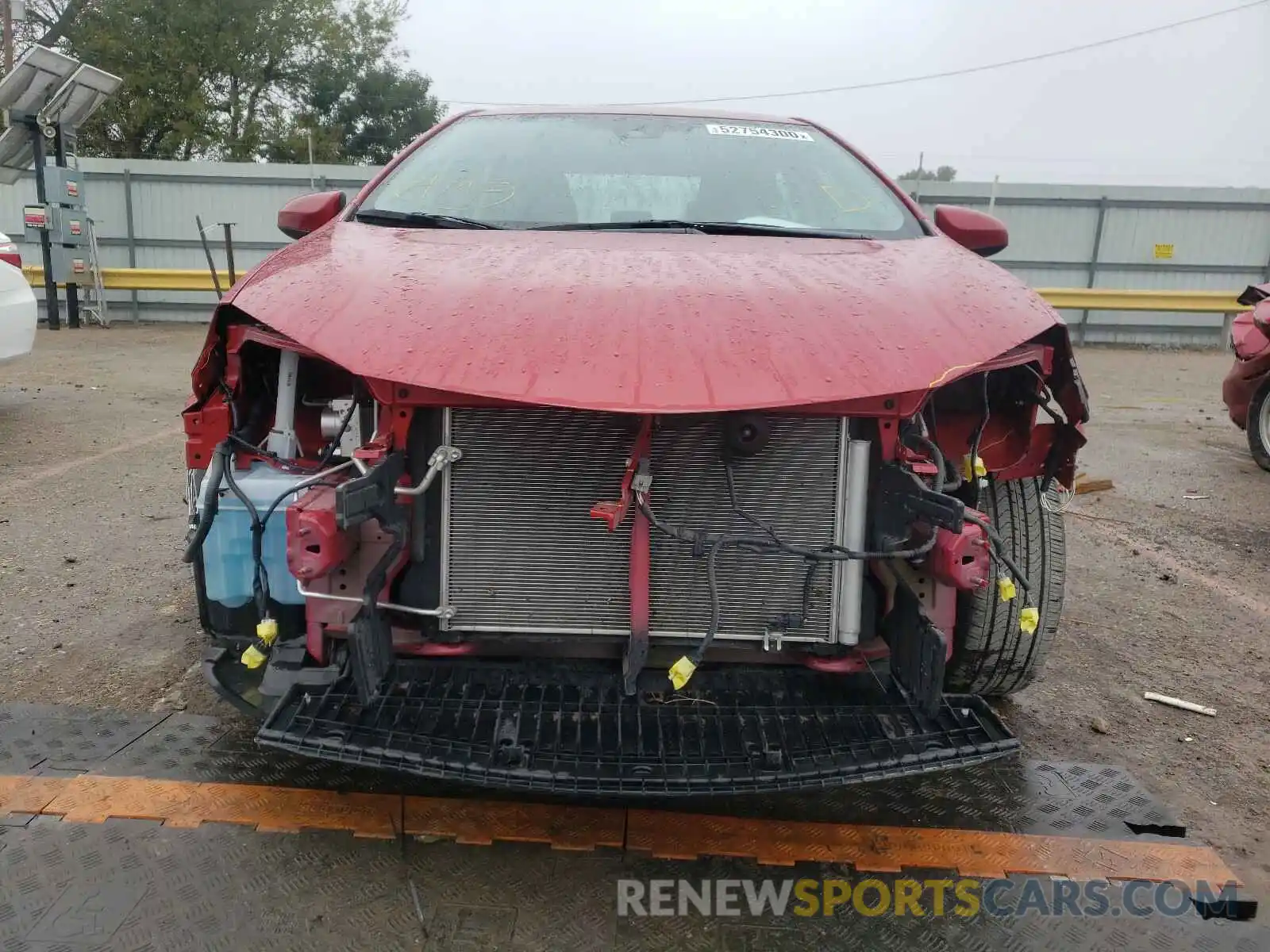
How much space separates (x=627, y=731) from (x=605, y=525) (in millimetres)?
440

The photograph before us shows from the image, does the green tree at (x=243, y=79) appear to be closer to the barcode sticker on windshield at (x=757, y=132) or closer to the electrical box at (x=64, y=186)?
the electrical box at (x=64, y=186)

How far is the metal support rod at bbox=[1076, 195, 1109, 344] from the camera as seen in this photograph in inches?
550

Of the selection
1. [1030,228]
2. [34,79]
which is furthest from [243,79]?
[1030,228]

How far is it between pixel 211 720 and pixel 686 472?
166cm

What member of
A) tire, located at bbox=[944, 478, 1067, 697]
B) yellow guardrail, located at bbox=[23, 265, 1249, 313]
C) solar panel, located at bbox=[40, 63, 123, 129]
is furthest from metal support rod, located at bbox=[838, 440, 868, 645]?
yellow guardrail, located at bbox=[23, 265, 1249, 313]

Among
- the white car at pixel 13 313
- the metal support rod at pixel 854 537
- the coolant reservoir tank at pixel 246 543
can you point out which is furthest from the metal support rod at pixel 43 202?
the metal support rod at pixel 854 537

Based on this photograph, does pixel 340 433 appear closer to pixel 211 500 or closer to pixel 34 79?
pixel 211 500

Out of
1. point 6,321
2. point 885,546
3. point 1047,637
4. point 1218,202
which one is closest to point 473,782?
point 885,546

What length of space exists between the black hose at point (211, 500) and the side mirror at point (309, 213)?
1143mm

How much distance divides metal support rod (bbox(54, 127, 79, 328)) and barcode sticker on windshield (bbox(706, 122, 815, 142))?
37.2 feet

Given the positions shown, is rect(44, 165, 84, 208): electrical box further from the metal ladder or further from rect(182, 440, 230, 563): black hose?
rect(182, 440, 230, 563): black hose

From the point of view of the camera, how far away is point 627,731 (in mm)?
1923

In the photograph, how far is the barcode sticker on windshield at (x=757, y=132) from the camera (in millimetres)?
3221

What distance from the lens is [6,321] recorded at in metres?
5.79
